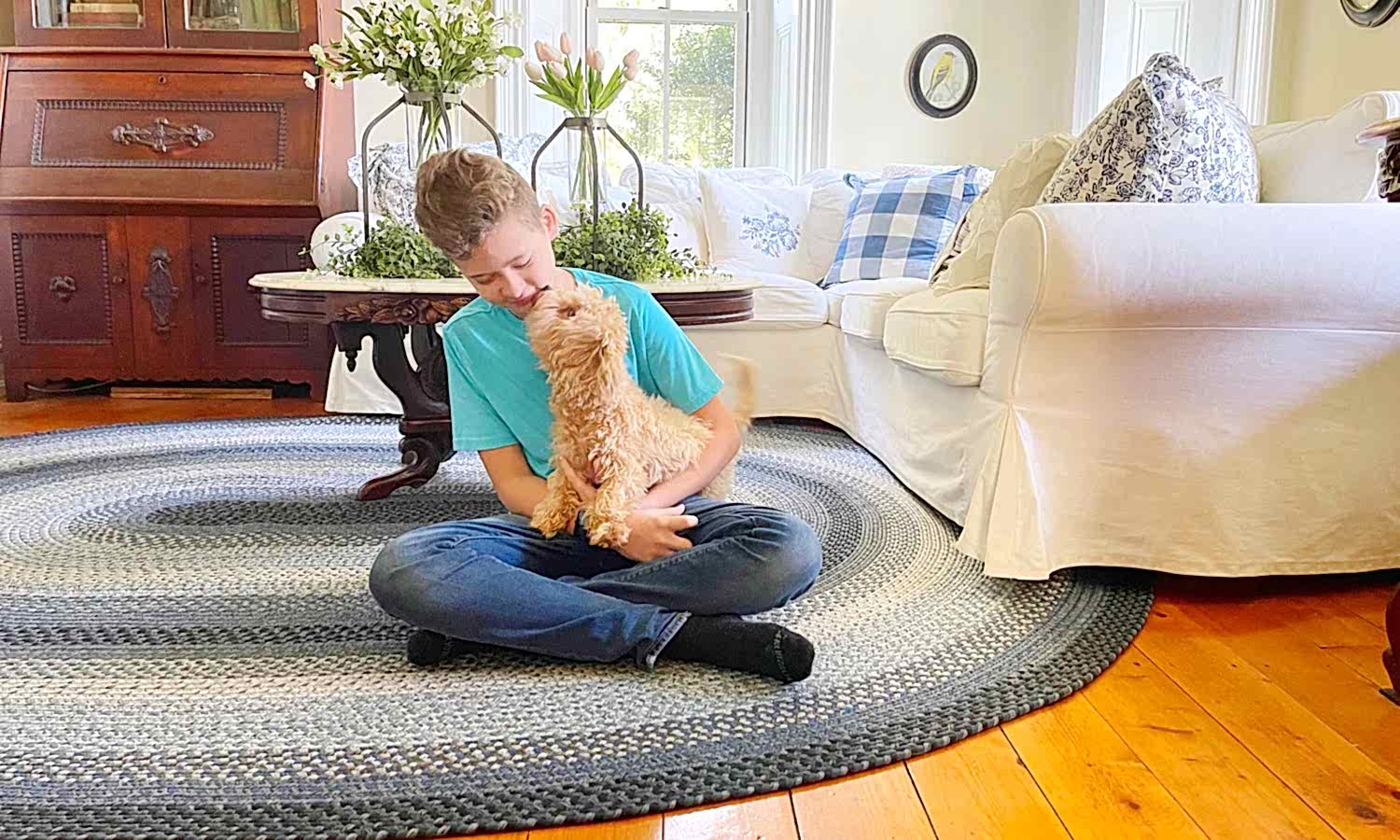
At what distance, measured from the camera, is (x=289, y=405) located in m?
3.95

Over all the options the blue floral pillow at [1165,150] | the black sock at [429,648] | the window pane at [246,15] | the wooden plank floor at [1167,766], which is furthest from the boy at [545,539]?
the window pane at [246,15]

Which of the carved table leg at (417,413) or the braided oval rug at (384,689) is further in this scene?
the carved table leg at (417,413)

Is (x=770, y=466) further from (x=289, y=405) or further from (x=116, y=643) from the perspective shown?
(x=289, y=405)

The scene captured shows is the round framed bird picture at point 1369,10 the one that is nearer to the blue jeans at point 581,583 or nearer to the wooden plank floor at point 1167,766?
the wooden plank floor at point 1167,766

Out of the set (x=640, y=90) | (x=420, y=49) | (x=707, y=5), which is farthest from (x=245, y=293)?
(x=707, y=5)

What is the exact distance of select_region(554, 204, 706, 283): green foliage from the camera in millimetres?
2250

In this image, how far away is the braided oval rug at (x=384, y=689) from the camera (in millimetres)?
1160

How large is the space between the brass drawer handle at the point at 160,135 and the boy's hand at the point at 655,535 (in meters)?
3.22

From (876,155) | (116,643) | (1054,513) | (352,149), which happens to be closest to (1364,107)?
(1054,513)

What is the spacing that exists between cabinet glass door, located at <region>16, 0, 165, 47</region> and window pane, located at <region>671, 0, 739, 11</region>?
234 centimetres

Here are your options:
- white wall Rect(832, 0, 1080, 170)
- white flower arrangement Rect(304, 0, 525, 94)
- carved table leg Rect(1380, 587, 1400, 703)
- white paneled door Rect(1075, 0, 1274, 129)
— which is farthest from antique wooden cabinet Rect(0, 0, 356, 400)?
carved table leg Rect(1380, 587, 1400, 703)

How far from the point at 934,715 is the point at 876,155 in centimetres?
410

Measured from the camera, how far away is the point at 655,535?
1.49m

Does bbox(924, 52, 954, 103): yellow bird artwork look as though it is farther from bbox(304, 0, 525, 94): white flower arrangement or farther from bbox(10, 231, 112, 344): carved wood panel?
bbox(10, 231, 112, 344): carved wood panel
